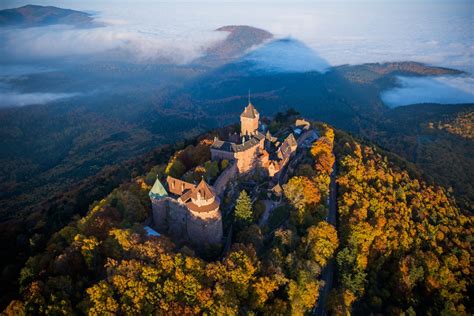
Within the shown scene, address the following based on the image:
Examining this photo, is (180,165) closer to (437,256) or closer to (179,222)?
(179,222)

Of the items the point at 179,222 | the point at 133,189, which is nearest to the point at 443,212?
the point at 179,222

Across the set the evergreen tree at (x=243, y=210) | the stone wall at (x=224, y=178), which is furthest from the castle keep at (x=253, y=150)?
the evergreen tree at (x=243, y=210)

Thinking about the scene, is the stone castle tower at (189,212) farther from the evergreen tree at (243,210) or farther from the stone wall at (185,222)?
the evergreen tree at (243,210)

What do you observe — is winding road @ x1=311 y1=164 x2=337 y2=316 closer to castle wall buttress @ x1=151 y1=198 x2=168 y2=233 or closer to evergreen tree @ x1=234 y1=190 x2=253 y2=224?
evergreen tree @ x1=234 y1=190 x2=253 y2=224

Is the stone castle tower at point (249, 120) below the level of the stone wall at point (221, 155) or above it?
above

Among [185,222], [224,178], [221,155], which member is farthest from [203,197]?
[221,155]
